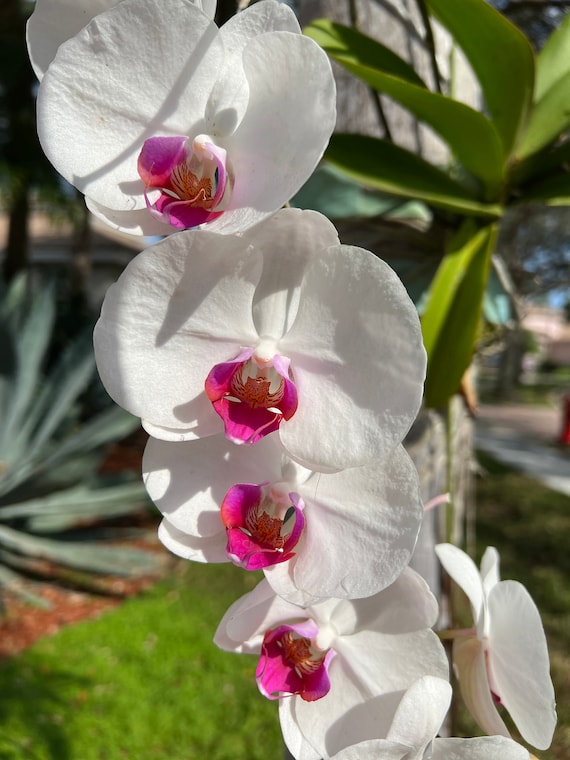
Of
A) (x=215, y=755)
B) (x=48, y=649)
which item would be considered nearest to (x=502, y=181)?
(x=215, y=755)

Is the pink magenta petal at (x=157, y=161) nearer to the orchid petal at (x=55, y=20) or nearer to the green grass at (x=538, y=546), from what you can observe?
the orchid petal at (x=55, y=20)

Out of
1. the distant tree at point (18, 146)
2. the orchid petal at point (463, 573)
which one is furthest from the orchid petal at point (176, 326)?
the distant tree at point (18, 146)

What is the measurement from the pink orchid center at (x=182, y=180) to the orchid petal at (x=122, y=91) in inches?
0.8

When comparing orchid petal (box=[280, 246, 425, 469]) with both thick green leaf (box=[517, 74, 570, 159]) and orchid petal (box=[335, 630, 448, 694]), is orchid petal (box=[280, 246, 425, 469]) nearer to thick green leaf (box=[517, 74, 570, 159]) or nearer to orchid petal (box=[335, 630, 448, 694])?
orchid petal (box=[335, 630, 448, 694])

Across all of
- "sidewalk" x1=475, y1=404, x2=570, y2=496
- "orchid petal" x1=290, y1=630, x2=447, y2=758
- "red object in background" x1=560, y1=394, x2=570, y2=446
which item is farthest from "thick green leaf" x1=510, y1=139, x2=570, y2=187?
"red object in background" x1=560, y1=394, x2=570, y2=446

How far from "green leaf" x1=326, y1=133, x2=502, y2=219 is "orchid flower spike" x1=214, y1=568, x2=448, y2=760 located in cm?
50

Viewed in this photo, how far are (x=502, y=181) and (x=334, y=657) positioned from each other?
2.02 feet

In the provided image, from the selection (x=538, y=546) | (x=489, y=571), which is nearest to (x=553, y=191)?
(x=489, y=571)

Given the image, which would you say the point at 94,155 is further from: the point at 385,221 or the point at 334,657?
the point at 385,221

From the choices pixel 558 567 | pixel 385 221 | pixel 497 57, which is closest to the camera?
pixel 497 57

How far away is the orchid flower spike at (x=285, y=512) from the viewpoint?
0.40 m

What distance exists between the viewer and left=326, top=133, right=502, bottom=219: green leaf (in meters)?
0.80

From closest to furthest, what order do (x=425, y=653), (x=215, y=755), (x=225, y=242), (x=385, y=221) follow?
1. (x=225, y=242)
2. (x=425, y=653)
3. (x=385, y=221)
4. (x=215, y=755)

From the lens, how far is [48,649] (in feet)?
9.64
